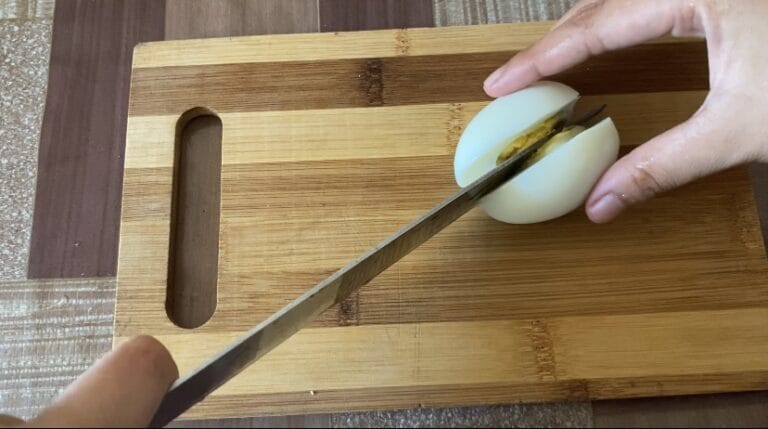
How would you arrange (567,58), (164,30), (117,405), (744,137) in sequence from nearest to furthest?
(117,405) < (744,137) < (567,58) < (164,30)

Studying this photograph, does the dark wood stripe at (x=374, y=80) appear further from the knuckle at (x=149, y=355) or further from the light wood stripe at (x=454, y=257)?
the knuckle at (x=149, y=355)

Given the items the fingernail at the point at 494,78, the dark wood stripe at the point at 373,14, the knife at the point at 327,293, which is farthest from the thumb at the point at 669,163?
the dark wood stripe at the point at 373,14

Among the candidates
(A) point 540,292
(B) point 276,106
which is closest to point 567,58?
(A) point 540,292

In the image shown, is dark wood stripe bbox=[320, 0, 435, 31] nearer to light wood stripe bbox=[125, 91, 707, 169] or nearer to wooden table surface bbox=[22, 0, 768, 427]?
wooden table surface bbox=[22, 0, 768, 427]

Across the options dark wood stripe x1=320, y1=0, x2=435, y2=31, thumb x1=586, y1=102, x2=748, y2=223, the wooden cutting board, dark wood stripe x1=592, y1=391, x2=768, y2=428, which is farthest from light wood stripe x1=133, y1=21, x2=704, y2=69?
dark wood stripe x1=592, y1=391, x2=768, y2=428

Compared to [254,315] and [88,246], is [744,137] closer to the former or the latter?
[254,315]

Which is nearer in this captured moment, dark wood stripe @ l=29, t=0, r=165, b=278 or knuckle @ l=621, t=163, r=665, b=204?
knuckle @ l=621, t=163, r=665, b=204
